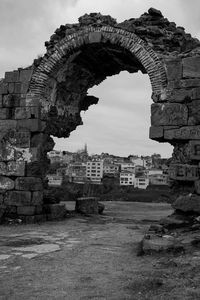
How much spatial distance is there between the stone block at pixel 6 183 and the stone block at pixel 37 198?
0.55 m

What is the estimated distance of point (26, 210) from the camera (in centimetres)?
834

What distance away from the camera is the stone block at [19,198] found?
8391 millimetres

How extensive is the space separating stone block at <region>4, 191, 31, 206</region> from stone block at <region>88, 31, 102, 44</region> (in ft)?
12.4

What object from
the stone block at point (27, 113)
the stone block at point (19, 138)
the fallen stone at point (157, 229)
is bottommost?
the fallen stone at point (157, 229)

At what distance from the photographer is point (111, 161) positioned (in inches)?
4124

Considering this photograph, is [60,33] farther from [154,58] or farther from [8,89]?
[154,58]

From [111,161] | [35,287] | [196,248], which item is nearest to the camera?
[35,287]

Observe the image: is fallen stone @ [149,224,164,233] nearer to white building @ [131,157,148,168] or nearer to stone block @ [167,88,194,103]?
stone block @ [167,88,194,103]

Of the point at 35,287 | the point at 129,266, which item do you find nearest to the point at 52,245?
the point at 129,266

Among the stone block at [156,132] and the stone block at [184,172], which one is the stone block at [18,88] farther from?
the stone block at [184,172]

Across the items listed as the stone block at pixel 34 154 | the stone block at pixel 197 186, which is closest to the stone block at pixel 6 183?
the stone block at pixel 34 154

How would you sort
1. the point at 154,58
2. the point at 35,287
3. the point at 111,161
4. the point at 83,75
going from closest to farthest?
the point at 35,287
the point at 154,58
the point at 83,75
the point at 111,161

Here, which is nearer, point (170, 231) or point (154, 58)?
point (170, 231)

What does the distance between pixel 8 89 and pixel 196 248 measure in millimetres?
6211
